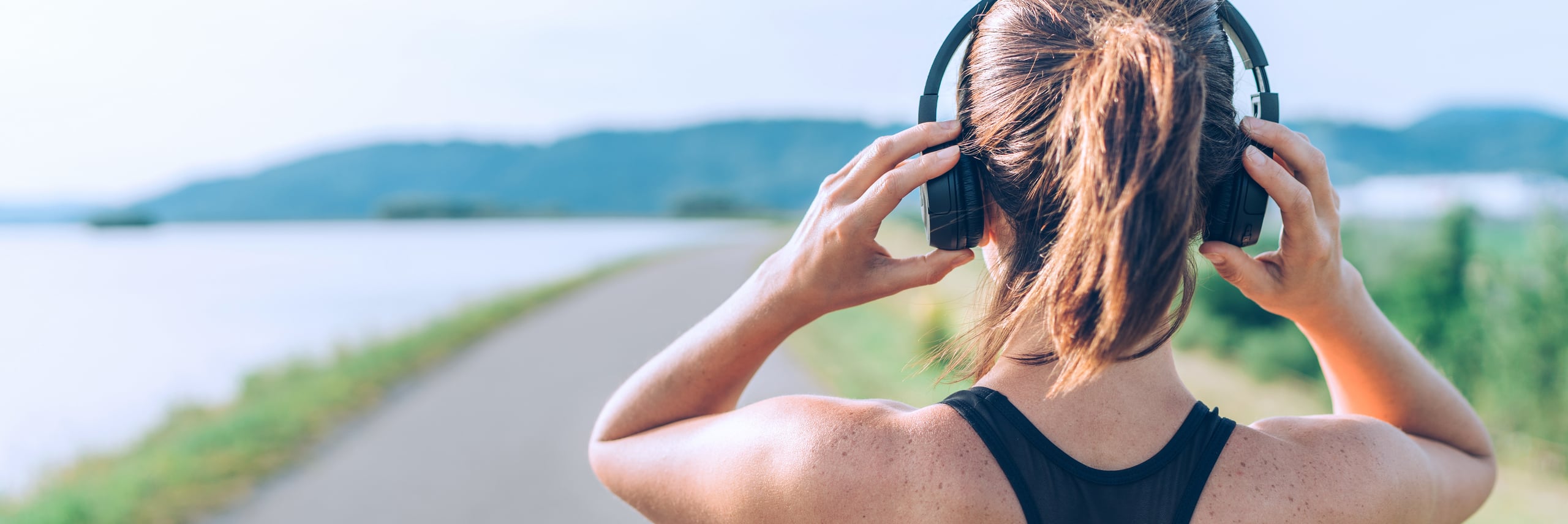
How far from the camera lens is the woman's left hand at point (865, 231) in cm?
108

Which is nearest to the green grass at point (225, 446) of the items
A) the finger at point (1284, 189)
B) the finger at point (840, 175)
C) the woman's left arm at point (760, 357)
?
the woman's left arm at point (760, 357)

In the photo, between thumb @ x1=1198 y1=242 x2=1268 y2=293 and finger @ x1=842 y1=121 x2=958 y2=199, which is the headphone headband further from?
thumb @ x1=1198 y1=242 x2=1268 y2=293

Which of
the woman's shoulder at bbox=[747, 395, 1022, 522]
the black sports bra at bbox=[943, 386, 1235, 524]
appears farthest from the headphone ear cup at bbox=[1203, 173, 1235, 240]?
the woman's shoulder at bbox=[747, 395, 1022, 522]

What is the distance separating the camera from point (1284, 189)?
3.42 ft

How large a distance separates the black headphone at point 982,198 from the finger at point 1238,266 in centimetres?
3

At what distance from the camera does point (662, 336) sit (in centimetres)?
1269

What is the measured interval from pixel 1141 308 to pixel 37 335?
18.0 metres

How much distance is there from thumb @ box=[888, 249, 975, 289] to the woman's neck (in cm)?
17

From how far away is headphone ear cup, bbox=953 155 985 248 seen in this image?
45.8 inches

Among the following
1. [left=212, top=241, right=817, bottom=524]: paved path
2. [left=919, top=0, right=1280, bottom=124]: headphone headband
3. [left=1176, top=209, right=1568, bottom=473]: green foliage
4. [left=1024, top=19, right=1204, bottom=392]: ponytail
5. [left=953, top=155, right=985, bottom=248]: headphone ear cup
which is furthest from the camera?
[left=1176, top=209, right=1568, bottom=473]: green foliage

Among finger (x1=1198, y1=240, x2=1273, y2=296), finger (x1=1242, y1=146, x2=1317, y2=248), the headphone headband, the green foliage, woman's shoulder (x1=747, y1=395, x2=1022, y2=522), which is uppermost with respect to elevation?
the headphone headband

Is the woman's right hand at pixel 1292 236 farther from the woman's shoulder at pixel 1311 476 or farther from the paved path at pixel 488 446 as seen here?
the paved path at pixel 488 446

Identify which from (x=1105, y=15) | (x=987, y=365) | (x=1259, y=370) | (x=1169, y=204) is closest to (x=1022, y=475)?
(x=987, y=365)

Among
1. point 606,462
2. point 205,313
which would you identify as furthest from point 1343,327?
point 205,313
